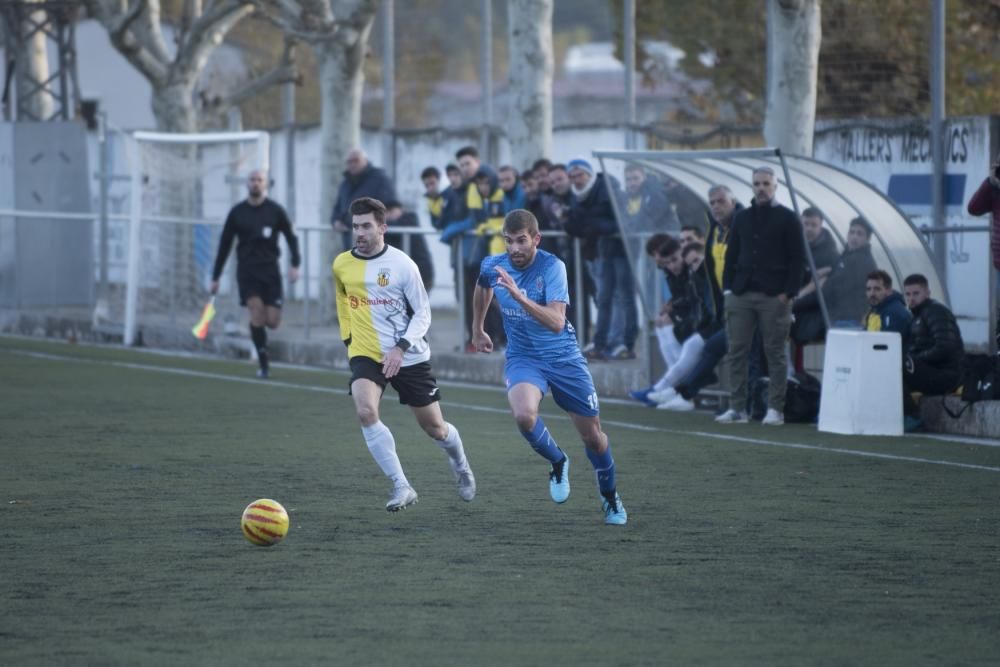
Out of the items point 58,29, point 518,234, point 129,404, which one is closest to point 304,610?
point 518,234

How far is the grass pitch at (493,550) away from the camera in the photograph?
25.8 feet

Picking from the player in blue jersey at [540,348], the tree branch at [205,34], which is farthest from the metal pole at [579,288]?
the tree branch at [205,34]

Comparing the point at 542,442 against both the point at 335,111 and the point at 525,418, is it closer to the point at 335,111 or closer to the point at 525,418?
the point at 525,418

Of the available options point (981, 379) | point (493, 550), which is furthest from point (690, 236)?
point (493, 550)

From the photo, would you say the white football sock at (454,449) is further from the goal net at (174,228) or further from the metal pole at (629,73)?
the goal net at (174,228)

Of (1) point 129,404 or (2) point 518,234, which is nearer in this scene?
(2) point 518,234

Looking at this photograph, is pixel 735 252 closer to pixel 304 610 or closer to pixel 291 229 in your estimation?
pixel 291 229

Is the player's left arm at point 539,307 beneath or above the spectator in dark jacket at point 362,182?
beneath

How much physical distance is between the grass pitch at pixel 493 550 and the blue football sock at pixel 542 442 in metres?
0.34

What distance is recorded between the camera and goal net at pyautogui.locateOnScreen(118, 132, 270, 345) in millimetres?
24312

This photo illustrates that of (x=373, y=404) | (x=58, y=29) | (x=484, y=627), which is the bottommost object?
(x=484, y=627)

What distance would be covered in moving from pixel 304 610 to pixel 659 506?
12.0 ft

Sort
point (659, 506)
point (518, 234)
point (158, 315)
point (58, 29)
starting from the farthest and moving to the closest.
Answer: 1. point (58, 29)
2. point (158, 315)
3. point (659, 506)
4. point (518, 234)

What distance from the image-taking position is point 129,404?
699 inches
